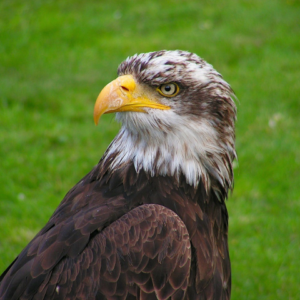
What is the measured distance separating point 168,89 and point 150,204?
0.78 m

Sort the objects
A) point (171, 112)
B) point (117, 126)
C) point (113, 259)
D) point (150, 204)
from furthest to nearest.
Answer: point (117, 126) < point (171, 112) < point (150, 204) < point (113, 259)

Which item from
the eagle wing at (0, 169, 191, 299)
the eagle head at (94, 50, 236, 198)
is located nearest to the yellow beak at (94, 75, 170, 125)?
the eagle head at (94, 50, 236, 198)

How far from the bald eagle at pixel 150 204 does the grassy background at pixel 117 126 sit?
1.83m

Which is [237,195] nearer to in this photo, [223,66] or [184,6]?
[223,66]

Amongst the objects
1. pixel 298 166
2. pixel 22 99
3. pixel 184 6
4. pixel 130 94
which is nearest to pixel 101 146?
pixel 22 99

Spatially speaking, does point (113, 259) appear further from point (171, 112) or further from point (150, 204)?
point (171, 112)

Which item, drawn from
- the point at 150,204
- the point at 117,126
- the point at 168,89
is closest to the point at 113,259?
the point at 150,204

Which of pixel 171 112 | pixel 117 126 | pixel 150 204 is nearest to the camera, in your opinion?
pixel 150 204

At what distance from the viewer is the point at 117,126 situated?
22.5ft

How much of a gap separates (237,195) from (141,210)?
3138 mm

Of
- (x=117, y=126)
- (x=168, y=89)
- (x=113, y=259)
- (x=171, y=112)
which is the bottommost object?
(x=117, y=126)

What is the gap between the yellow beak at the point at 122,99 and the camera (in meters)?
3.05

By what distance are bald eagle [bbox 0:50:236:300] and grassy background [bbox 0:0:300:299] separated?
1833mm

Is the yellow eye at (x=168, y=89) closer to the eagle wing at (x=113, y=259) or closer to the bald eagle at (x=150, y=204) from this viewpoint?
the bald eagle at (x=150, y=204)
